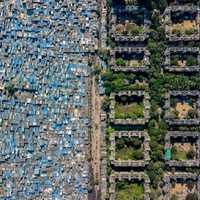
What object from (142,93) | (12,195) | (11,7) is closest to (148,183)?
(142,93)

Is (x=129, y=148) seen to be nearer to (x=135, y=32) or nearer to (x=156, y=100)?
(x=156, y=100)

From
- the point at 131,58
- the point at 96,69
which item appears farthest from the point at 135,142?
the point at 131,58

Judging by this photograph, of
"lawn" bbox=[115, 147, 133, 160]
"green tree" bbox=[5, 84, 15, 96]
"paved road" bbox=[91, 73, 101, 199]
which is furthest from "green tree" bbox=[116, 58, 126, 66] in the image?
"green tree" bbox=[5, 84, 15, 96]

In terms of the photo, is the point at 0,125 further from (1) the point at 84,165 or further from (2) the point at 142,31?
(2) the point at 142,31

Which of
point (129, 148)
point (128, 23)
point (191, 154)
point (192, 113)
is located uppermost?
point (128, 23)

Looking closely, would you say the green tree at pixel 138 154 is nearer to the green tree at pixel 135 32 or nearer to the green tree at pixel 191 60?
the green tree at pixel 191 60

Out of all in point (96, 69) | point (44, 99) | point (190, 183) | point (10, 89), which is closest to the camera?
point (10, 89)

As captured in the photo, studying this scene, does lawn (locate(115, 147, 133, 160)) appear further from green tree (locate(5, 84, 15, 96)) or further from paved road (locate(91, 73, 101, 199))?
green tree (locate(5, 84, 15, 96))

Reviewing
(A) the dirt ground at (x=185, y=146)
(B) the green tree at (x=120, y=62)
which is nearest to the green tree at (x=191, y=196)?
(A) the dirt ground at (x=185, y=146)
